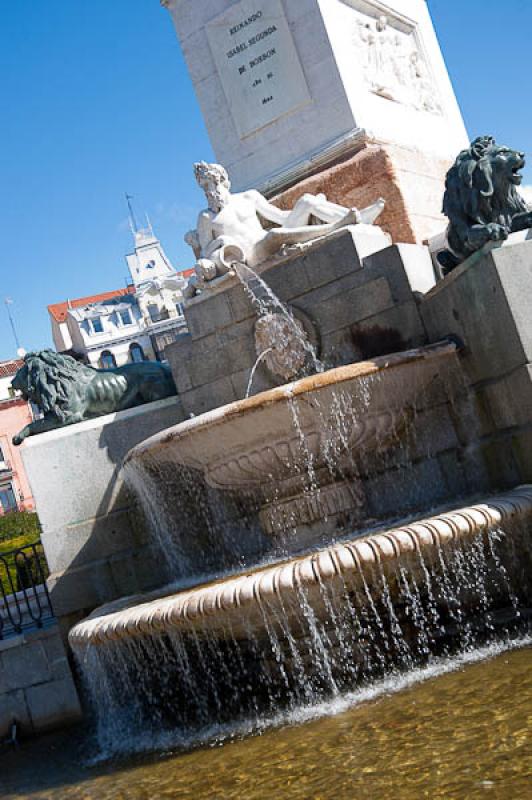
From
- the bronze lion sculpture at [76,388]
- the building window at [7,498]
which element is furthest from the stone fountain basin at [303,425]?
the building window at [7,498]

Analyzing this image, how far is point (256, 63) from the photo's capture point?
947 centimetres

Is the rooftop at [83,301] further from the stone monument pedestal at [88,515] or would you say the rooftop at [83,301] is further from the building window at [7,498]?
the stone monument pedestal at [88,515]

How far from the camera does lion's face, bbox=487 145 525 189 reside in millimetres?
5922

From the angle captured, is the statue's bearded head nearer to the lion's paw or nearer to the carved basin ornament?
the carved basin ornament

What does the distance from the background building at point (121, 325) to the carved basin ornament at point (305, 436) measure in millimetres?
57368

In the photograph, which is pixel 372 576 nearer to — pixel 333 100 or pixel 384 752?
pixel 384 752

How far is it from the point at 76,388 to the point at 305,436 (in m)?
2.74

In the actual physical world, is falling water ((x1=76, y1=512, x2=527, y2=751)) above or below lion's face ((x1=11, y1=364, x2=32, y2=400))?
below

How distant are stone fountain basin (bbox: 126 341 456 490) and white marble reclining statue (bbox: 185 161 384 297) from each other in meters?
1.85

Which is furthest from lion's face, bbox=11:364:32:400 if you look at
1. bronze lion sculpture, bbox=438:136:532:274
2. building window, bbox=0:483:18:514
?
building window, bbox=0:483:18:514

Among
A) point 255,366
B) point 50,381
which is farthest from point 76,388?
point 255,366

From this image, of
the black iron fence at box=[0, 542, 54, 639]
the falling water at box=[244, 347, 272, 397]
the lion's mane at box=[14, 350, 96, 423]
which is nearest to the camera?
the falling water at box=[244, 347, 272, 397]

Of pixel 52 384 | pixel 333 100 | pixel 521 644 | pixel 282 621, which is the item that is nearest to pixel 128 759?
pixel 282 621

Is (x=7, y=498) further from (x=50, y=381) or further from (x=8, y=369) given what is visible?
(x=50, y=381)
